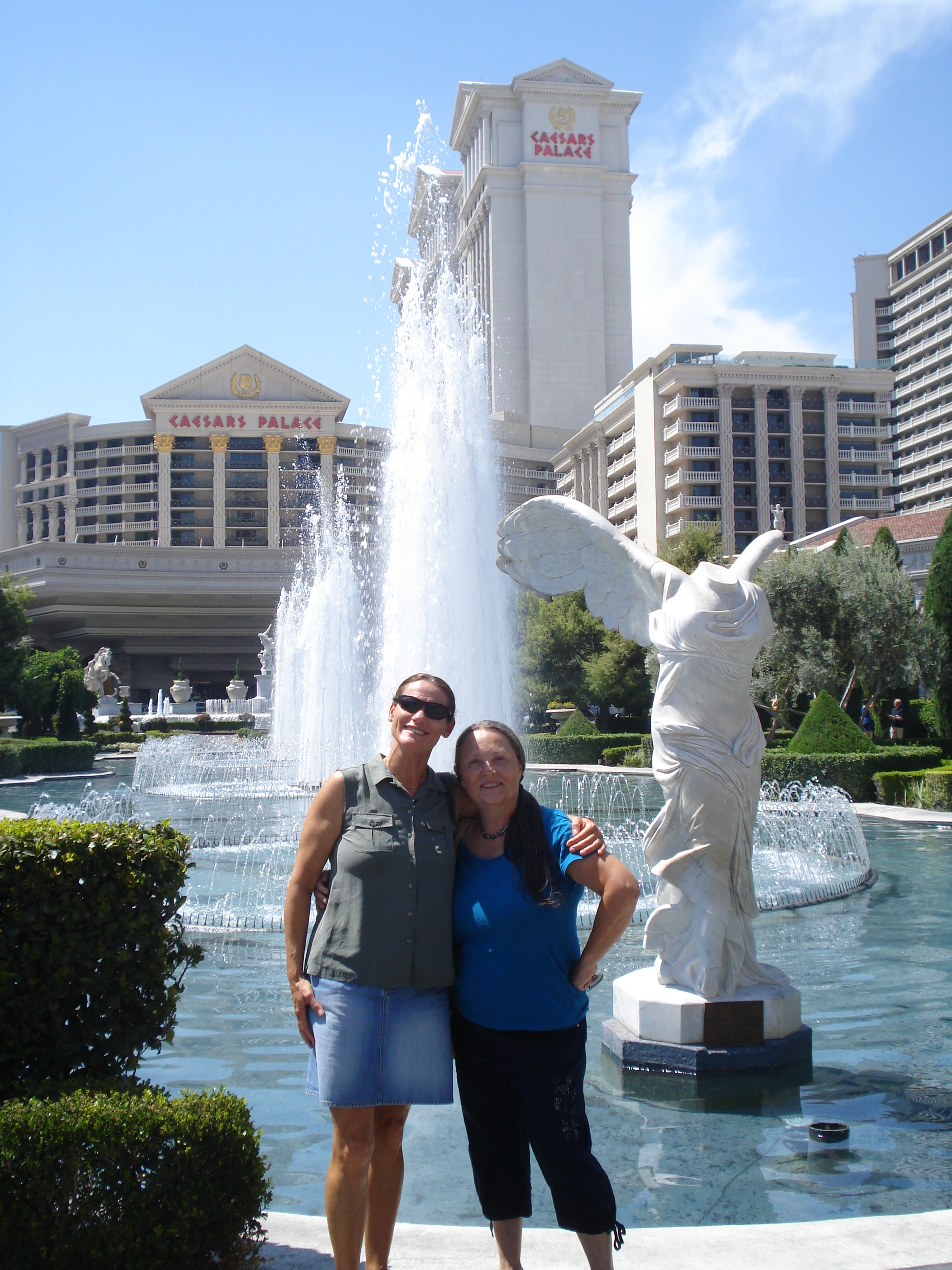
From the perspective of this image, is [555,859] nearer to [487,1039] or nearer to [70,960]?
[487,1039]

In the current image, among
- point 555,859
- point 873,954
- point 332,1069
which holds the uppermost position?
point 555,859

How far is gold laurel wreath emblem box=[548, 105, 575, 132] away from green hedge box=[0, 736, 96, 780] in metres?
77.4

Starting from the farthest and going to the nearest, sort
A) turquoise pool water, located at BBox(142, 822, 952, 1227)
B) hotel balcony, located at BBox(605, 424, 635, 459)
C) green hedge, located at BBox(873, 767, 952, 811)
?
hotel balcony, located at BBox(605, 424, 635, 459) → green hedge, located at BBox(873, 767, 952, 811) → turquoise pool water, located at BBox(142, 822, 952, 1227)

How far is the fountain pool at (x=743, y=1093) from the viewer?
3.79 m

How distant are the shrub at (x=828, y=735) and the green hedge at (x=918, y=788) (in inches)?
28.3

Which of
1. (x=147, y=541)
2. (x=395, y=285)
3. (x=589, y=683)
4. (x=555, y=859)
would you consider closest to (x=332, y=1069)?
(x=555, y=859)

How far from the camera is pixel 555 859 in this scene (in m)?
2.94

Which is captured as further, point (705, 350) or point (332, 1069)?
point (705, 350)

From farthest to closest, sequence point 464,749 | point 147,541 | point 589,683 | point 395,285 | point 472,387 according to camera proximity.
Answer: point 147,541 < point 589,683 < point 395,285 < point 472,387 < point 464,749

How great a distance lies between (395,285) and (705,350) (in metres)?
44.8

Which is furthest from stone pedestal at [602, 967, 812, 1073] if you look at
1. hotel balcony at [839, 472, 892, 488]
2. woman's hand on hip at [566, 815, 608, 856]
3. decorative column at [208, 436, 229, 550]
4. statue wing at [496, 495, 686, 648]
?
decorative column at [208, 436, 229, 550]

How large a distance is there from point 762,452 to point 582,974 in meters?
60.7

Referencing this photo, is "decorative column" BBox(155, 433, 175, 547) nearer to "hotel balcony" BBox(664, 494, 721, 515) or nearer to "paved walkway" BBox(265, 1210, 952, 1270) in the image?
"hotel balcony" BBox(664, 494, 721, 515)

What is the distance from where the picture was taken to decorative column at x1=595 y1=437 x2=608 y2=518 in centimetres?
6969
